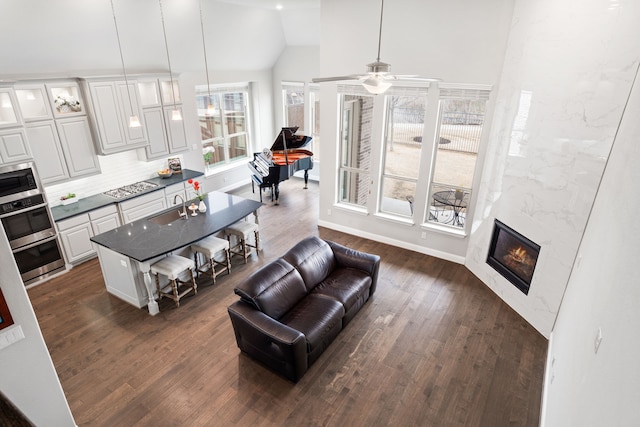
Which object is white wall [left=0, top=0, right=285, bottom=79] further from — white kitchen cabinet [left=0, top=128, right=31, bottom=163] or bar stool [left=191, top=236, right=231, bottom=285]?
bar stool [left=191, top=236, right=231, bottom=285]

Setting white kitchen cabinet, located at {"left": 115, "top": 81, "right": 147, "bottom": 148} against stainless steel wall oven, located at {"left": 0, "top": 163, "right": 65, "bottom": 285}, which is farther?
white kitchen cabinet, located at {"left": 115, "top": 81, "right": 147, "bottom": 148}

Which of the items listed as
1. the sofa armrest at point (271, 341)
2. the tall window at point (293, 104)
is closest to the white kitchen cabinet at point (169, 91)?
the tall window at point (293, 104)

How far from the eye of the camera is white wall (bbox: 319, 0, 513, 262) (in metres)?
5.19

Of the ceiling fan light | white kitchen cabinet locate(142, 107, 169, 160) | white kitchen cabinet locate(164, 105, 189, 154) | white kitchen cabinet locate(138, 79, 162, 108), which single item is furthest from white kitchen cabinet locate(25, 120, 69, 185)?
the ceiling fan light

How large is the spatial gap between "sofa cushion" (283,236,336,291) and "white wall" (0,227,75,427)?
2.65 metres

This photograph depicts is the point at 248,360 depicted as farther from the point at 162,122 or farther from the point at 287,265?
the point at 162,122

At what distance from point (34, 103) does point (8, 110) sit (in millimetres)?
708

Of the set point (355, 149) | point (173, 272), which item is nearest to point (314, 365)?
point (173, 272)

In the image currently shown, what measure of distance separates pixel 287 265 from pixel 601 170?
3.63 m

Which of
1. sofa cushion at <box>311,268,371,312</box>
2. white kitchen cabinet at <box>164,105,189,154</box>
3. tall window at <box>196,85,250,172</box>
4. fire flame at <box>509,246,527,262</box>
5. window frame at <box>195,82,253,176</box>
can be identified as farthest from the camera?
tall window at <box>196,85,250,172</box>

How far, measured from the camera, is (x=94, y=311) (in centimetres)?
516

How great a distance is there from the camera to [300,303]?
4617 millimetres

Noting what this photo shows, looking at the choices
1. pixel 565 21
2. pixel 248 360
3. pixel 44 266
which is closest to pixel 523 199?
pixel 565 21

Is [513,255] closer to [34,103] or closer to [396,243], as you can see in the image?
[396,243]
